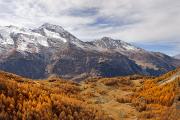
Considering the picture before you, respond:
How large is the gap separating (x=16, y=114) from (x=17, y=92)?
5.89 metres

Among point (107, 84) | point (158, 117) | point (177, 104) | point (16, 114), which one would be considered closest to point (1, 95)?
point (16, 114)

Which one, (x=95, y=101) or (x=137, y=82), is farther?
(x=137, y=82)

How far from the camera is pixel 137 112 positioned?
45.9m

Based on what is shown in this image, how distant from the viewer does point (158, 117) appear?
136 ft

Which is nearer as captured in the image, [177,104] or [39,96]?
[39,96]

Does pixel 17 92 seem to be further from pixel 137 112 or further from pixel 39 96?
pixel 137 112

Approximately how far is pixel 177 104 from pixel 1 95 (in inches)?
930

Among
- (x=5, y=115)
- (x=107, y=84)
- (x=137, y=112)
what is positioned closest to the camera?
(x=5, y=115)

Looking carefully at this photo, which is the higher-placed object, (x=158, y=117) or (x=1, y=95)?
(x=1, y=95)

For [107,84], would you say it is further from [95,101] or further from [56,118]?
[56,118]

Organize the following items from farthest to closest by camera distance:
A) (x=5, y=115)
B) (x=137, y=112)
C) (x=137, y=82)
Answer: (x=137, y=82)
(x=137, y=112)
(x=5, y=115)

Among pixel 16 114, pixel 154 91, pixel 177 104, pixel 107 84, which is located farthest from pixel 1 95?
pixel 107 84

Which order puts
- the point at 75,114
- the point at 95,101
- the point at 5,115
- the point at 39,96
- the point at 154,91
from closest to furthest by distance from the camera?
the point at 5,115 < the point at 75,114 < the point at 39,96 < the point at 95,101 < the point at 154,91

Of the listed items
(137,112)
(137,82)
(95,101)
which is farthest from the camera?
(137,82)
